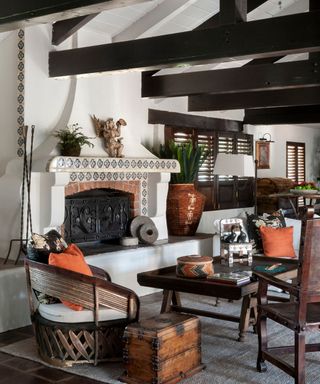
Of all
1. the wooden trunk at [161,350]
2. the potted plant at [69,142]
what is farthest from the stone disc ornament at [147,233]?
the wooden trunk at [161,350]

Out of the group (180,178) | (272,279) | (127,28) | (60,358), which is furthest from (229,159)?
(60,358)

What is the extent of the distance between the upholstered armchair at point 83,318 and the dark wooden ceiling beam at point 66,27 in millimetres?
2804

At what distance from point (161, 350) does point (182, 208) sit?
4.11 meters

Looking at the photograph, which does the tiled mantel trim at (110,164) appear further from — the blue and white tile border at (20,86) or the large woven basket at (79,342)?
the large woven basket at (79,342)

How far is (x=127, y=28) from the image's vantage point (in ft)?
21.7

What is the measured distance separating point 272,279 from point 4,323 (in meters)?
2.51

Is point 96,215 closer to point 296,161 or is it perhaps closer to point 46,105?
point 46,105

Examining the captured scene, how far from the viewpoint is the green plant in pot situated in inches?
298

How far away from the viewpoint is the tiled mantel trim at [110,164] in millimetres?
5555

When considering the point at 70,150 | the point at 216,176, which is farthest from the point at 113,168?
the point at 216,176

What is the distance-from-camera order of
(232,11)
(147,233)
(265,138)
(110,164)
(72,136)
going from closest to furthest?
(232,11) → (72,136) → (110,164) → (147,233) → (265,138)

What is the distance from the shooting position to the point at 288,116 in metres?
9.80

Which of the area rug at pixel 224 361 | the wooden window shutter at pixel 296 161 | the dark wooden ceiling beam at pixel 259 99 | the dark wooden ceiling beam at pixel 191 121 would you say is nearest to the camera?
the area rug at pixel 224 361

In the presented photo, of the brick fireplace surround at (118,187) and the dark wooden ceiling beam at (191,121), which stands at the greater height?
the dark wooden ceiling beam at (191,121)
